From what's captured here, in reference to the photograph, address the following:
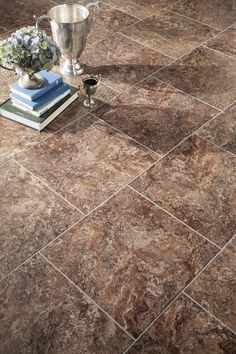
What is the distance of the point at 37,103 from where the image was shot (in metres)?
1.96

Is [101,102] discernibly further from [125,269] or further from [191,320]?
[191,320]

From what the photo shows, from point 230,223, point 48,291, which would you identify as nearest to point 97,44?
point 230,223

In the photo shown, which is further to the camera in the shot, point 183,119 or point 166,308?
point 183,119

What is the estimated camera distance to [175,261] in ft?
5.00

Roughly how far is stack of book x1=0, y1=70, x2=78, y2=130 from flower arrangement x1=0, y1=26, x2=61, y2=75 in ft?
0.41

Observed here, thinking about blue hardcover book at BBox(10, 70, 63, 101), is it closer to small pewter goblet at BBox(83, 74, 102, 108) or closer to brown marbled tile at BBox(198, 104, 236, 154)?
small pewter goblet at BBox(83, 74, 102, 108)

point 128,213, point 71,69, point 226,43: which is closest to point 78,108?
point 71,69

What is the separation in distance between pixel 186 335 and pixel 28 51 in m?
1.26

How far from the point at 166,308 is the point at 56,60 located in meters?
1.14

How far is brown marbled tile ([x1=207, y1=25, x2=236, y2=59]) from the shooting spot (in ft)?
8.50

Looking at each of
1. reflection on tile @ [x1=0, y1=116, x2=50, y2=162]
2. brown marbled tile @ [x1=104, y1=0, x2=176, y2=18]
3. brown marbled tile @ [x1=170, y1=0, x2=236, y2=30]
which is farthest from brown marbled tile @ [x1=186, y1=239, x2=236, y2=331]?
brown marbled tile @ [x1=104, y1=0, x2=176, y2=18]

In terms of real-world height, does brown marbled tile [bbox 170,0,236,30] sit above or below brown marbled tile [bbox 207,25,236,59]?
above

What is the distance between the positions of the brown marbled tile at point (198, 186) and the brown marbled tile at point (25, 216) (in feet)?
1.11

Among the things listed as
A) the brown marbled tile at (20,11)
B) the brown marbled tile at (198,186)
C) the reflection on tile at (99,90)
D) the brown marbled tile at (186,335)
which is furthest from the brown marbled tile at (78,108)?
the brown marbled tile at (186,335)
